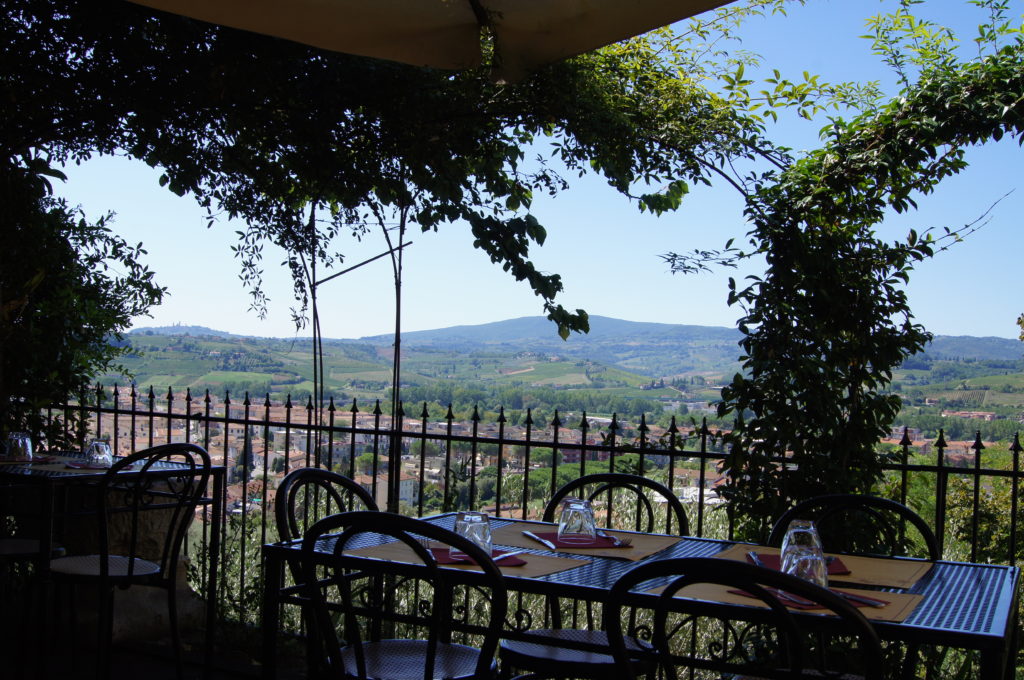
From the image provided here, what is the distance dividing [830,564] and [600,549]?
646 mm

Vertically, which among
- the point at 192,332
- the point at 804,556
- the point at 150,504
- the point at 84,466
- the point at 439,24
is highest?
the point at 439,24

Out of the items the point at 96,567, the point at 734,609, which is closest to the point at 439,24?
the point at 734,609

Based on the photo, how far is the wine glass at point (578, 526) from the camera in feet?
8.81

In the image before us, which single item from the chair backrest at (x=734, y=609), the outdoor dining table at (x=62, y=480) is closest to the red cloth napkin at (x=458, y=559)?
the chair backrest at (x=734, y=609)

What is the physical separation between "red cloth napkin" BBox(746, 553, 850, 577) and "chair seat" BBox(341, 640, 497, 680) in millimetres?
791

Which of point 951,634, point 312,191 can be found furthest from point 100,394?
point 951,634

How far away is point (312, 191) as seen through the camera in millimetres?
4934

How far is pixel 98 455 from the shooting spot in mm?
4109

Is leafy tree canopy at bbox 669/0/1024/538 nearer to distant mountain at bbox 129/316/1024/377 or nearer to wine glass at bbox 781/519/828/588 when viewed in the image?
wine glass at bbox 781/519/828/588

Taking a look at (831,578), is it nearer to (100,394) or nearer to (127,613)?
(127,613)

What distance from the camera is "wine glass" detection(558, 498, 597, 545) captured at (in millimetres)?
2686

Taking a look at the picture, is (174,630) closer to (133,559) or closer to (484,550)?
(133,559)

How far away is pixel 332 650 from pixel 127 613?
258 centimetres

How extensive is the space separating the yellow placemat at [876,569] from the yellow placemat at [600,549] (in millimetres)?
214
